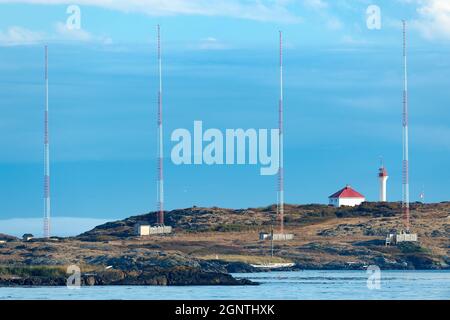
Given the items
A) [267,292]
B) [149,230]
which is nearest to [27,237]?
[149,230]

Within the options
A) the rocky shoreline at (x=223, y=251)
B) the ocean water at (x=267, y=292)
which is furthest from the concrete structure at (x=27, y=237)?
the ocean water at (x=267, y=292)

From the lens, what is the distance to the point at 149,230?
187 m

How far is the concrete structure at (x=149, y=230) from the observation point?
184125mm

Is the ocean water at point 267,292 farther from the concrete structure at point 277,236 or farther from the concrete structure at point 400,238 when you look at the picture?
the concrete structure at point 277,236

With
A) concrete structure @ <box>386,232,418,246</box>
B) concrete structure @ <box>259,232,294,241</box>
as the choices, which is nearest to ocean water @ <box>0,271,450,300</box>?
concrete structure @ <box>386,232,418,246</box>

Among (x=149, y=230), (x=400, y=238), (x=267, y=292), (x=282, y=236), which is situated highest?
(x=149, y=230)

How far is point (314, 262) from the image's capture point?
158 meters

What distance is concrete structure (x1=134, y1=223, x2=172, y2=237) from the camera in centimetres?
18412

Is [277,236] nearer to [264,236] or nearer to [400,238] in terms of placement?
[264,236]

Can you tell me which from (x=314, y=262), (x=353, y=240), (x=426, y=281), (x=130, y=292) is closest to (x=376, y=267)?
(x=314, y=262)

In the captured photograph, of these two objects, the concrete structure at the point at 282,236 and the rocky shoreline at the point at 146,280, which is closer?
the rocky shoreline at the point at 146,280

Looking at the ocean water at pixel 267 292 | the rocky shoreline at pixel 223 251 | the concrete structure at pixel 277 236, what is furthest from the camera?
the concrete structure at pixel 277 236

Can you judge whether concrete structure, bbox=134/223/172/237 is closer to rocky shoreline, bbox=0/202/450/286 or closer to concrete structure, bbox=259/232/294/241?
rocky shoreline, bbox=0/202/450/286

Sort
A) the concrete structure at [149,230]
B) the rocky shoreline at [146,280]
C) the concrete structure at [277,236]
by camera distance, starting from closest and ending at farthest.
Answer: the rocky shoreline at [146,280] → the concrete structure at [277,236] → the concrete structure at [149,230]
